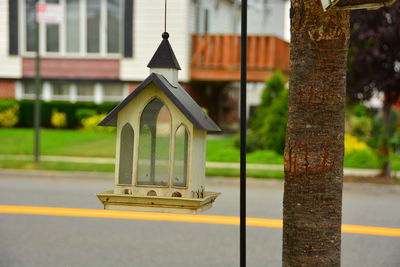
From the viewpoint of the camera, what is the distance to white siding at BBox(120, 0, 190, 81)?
785 inches

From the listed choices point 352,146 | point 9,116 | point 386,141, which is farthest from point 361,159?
point 9,116

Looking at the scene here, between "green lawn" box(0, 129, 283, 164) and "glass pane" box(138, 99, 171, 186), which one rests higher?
"glass pane" box(138, 99, 171, 186)

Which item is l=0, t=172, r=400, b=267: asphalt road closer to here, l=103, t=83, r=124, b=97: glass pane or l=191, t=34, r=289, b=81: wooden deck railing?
l=191, t=34, r=289, b=81: wooden deck railing

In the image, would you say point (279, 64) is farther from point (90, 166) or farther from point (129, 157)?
point (129, 157)

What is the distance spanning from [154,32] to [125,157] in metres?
17.1

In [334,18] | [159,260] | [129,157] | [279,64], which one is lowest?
[159,260]

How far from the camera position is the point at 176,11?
2003 centimetres

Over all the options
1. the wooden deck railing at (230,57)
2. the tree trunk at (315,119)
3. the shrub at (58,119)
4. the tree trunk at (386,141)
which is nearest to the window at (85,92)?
the shrub at (58,119)

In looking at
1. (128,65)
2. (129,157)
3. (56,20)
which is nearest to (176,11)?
(128,65)

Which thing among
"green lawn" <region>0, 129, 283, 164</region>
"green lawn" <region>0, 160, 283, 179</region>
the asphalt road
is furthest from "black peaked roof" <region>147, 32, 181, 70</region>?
"green lawn" <region>0, 129, 283, 164</region>

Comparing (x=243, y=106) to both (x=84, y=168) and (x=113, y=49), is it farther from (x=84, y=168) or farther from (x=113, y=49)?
(x=113, y=49)

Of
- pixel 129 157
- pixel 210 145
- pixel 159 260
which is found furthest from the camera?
pixel 210 145

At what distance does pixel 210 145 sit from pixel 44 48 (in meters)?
7.29

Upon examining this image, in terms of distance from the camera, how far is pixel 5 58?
21172 millimetres
